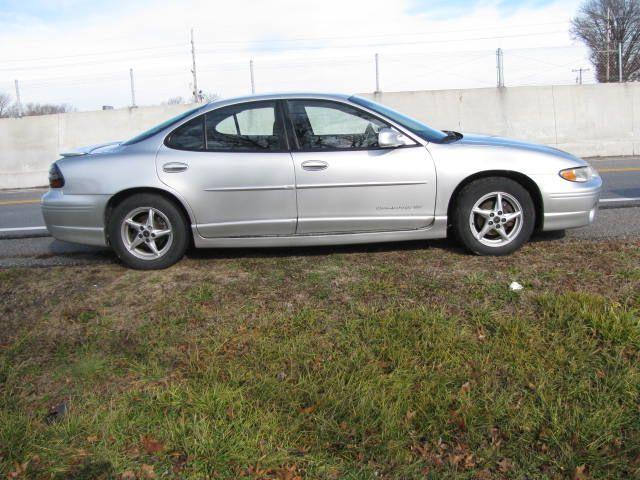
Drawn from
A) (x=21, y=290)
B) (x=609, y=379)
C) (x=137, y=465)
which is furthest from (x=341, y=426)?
(x=21, y=290)

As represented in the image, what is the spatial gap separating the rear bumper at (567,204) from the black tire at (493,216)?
0.49ft

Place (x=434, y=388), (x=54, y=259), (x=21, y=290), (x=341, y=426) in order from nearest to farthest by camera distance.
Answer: (x=341, y=426) < (x=434, y=388) < (x=21, y=290) < (x=54, y=259)

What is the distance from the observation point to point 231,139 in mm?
5039

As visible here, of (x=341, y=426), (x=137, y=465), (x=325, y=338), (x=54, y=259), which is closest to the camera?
(x=137, y=465)

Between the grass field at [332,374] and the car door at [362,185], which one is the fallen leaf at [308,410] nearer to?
the grass field at [332,374]

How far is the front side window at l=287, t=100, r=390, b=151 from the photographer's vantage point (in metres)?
4.95

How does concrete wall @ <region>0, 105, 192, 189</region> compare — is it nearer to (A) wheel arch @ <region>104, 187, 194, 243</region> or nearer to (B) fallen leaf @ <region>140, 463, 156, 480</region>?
(A) wheel arch @ <region>104, 187, 194, 243</region>

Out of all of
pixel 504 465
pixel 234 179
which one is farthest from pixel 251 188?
pixel 504 465

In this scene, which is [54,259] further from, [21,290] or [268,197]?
[268,197]

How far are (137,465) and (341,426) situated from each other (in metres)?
0.92

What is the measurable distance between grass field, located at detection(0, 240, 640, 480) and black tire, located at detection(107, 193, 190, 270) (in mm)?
490

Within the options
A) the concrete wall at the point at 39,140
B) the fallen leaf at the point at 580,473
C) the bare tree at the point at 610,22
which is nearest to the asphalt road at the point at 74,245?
the fallen leaf at the point at 580,473

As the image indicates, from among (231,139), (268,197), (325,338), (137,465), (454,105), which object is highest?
(454,105)

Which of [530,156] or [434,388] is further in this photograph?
[530,156]
